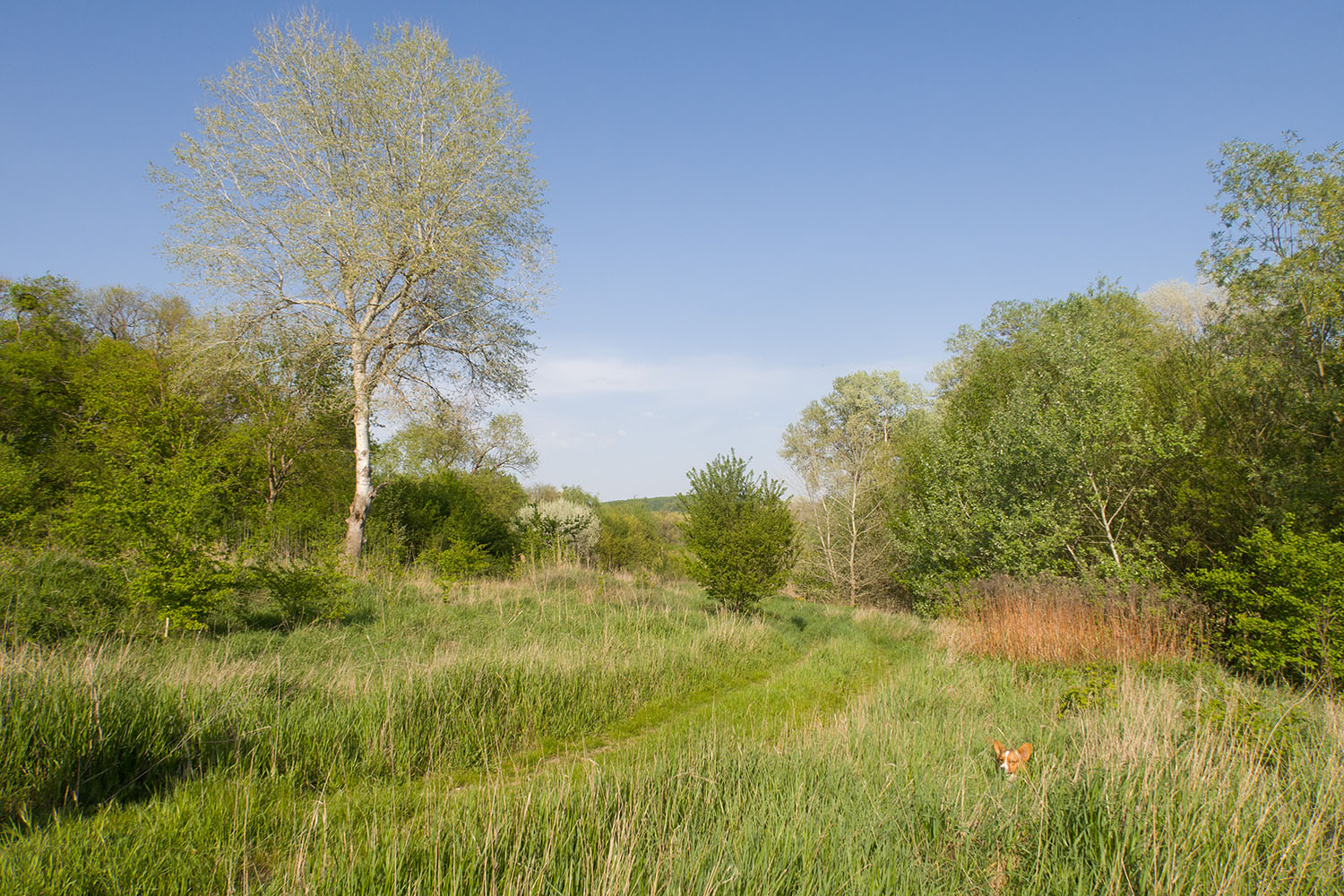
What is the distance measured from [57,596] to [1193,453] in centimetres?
1879

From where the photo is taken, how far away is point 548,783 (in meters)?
3.49

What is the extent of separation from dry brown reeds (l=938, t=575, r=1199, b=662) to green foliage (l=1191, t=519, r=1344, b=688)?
24.3 inches

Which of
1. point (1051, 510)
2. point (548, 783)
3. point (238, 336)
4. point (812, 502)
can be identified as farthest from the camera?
point (812, 502)

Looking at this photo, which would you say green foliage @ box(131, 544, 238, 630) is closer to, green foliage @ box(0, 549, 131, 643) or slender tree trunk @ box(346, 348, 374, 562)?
green foliage @ box(0, 549, 131, 643)

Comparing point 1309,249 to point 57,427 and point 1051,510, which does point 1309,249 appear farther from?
point 57,427

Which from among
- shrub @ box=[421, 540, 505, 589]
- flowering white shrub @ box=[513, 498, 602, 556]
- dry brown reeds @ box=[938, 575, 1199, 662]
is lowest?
dry brown reeds @ box=[938, 575, 1199, 662]

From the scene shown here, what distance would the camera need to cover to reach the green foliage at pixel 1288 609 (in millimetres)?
7586

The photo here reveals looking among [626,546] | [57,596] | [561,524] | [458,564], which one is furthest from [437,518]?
[626,546]

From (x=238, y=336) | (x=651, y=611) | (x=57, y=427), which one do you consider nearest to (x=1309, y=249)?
(x=651, y=611)

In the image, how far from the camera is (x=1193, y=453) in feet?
39.8

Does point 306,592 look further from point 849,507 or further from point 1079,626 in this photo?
point 849,507

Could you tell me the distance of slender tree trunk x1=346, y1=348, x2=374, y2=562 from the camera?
12711mm

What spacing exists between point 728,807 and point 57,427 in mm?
18473

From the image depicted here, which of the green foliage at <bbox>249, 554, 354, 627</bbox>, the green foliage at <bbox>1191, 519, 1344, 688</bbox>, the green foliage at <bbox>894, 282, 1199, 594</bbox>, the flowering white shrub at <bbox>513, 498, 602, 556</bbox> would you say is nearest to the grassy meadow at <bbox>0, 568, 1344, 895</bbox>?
the green foliage at <bbox>249, 554, 354, 627</bbox>
